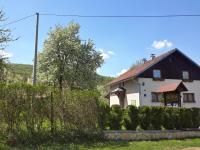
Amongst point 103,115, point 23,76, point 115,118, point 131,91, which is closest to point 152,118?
point 115,118

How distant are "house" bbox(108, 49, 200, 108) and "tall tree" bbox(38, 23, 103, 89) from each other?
4452mm

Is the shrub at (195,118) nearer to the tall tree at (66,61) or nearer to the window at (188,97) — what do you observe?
the window at (188,97)

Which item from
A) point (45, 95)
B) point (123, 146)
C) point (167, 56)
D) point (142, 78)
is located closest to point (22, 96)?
point (45, 95)

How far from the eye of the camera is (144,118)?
18.5m

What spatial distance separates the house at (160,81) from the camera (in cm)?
3600

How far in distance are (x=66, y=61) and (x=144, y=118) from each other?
23552mm

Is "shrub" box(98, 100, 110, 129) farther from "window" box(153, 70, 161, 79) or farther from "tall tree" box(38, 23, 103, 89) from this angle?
"tall tree" box(38, 23, 103, 89)

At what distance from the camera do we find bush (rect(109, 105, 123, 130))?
17153 mm

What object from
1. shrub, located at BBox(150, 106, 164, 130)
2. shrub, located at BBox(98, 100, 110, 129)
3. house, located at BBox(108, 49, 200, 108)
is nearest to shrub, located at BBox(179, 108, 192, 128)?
shrub, located at BBox(150, 106, 164, 130)

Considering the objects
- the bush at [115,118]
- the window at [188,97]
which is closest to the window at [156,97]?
the window at [188,97]

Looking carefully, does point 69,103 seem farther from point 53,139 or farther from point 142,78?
point 142,78

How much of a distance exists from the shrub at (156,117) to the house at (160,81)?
→ 15201 mm

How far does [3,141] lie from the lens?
12961 millimetres

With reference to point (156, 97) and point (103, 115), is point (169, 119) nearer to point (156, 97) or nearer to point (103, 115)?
point (103, 115)
